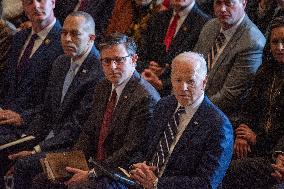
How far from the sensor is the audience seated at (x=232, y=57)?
420 centimetres

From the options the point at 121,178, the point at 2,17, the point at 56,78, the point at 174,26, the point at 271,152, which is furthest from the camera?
the point at 2,17

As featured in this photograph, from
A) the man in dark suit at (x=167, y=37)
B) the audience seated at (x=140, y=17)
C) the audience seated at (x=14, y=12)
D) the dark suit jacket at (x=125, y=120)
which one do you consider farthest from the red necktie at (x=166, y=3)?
the audience seated at (x=14, y=12)

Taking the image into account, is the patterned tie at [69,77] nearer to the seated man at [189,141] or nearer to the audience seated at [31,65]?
the audience seated at [31,65]

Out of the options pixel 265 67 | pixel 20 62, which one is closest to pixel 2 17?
pixel 20 62

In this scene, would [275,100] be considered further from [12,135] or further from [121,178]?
[12,135]

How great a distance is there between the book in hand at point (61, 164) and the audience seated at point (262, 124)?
88 cm

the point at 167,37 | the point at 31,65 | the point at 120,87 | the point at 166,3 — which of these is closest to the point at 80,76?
→ the point at 120,87

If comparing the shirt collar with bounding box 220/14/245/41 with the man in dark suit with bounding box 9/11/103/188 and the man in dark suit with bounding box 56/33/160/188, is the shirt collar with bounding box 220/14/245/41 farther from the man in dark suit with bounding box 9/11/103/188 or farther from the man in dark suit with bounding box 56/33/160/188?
the man in dark suit with bounding box 9/11/103/188

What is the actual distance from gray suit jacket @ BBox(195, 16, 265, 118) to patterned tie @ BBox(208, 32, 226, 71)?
2.7 inches

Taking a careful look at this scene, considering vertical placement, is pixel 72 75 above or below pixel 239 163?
above

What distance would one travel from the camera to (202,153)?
11.1 ft

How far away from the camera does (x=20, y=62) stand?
16.5 ft

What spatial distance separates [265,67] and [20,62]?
77.6 inches

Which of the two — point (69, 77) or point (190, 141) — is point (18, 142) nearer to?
point (69, 77)
